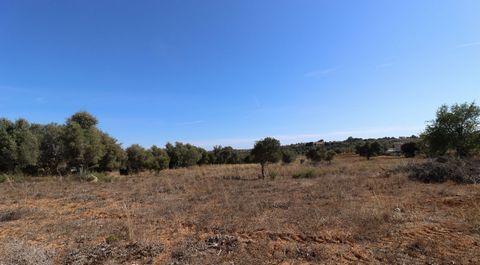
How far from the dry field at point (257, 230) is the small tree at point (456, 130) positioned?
1291 centimetres

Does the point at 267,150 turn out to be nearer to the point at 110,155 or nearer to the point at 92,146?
the point at 92,146

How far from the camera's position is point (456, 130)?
76.4 feet

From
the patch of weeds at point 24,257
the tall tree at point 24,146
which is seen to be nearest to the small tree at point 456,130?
the patch of weeds at point 24,257

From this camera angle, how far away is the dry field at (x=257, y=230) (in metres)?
5.37

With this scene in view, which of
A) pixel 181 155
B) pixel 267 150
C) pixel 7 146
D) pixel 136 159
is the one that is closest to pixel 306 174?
pixel 267 150

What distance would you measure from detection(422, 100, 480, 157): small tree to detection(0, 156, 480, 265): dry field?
12.9 meters

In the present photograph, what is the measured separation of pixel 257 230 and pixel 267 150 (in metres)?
14.9

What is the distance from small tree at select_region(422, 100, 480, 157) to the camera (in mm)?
22766

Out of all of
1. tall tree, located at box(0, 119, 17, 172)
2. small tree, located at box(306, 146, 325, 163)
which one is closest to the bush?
tall tree, located at box(0, 119, 17, 172)

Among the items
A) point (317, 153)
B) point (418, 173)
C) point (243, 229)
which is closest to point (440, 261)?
point (243, 229)

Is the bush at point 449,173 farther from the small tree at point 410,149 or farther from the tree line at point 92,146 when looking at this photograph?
the small tree at point 410,149

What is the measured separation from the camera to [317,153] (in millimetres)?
46344

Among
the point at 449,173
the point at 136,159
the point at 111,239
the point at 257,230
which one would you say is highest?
the point at 136,159

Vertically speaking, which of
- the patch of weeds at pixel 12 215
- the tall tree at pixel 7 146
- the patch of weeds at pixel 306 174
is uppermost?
the tall tree at pixel 7 146
